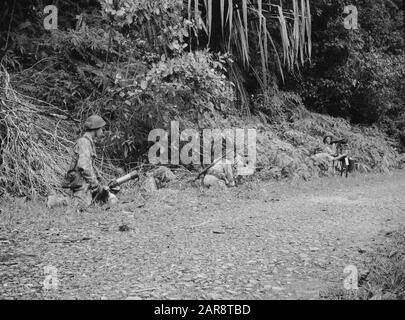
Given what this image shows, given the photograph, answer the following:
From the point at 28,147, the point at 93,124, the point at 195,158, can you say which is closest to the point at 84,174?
the point at 93,124

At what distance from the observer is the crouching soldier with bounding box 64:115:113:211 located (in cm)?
583

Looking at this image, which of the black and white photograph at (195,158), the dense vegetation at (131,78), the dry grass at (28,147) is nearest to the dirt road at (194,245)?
the black and white photograph at (195,158)

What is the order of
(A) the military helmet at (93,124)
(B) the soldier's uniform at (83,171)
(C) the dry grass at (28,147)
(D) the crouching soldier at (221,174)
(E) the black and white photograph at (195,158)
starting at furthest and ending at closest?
1. (D) the crouching soldier at (221,174)
2. (C) the dry grass at (28,147)
3. (A) the military helmet at (93,124)
4. (B) the soldier's uniform at (83,171)
5. (E) the black and white photograph at (195,158)

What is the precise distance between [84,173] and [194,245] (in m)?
2.43

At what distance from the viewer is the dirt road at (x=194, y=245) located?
3115 millimetres

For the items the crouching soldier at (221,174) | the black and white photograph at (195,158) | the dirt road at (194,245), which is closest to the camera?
the dirt road at (194,245)

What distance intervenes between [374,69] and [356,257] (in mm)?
9727

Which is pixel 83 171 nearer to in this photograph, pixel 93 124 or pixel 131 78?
pixel 93 124

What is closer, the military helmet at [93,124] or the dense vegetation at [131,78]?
the military helmet at [93,124]

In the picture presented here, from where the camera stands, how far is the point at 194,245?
4.14 metres

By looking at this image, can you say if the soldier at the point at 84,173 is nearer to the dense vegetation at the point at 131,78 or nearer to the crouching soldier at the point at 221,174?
the dense vegetation at the point at 131,78

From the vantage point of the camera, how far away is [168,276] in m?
3.31

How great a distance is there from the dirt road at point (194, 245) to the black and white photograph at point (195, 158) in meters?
0.02

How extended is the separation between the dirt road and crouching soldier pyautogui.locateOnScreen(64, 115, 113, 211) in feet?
1.27
